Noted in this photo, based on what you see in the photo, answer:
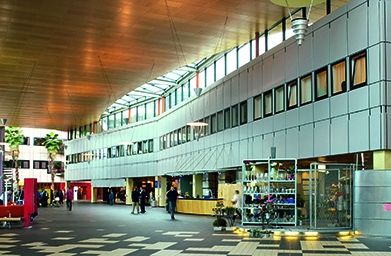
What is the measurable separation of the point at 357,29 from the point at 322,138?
14.4ft

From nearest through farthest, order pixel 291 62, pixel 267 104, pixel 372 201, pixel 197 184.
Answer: pixel 372 201 → pixel 291 62 → pixel 267 104 → pixel 197 184

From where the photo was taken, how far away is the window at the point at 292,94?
20.5 meters

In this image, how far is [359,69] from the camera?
1631 centimetres

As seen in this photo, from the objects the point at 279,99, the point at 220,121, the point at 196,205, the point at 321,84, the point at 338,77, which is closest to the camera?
the point at 338,77

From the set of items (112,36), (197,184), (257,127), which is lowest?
(197,184)

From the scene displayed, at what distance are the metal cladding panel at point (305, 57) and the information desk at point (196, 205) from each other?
1003cm

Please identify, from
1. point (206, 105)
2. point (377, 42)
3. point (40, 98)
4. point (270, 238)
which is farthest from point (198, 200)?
point (40, 98)

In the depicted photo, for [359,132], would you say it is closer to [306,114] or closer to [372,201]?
[372,201]

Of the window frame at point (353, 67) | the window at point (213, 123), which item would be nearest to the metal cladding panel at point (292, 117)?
the window frame at point (353, 67)

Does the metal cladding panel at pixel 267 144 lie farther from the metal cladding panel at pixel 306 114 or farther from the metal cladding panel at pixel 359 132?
the metal cladding panel at pixel 359 132

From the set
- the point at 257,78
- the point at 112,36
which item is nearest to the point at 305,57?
the point at 257,78

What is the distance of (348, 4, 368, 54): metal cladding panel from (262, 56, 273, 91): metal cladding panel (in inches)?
234

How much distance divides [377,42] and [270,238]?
736 cm

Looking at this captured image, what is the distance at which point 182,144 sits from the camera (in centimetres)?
3653
